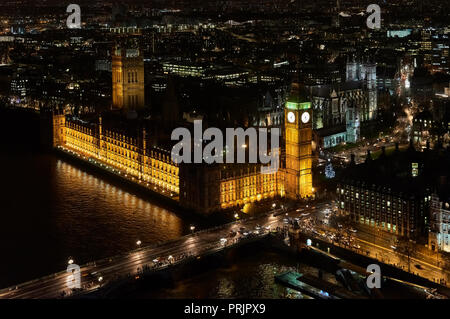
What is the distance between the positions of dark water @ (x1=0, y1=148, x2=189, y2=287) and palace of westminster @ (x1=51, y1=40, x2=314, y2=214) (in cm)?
185

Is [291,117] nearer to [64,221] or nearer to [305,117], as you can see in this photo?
[305,117]

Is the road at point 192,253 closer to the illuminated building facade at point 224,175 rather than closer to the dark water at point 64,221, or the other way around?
the dark water at point 64,221

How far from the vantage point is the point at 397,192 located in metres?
37.4

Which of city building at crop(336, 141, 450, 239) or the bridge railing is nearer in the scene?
the bridge railing

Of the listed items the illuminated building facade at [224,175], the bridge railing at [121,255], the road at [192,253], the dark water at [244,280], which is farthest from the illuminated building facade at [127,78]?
the dark water at [244,280]

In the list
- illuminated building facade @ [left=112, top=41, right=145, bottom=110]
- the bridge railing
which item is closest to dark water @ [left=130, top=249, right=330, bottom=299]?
the bridge railing

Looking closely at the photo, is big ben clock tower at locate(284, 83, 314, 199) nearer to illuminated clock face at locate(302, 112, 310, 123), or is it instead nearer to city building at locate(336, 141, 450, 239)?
illuminated clock face at locate(302, 112, 310, 123)

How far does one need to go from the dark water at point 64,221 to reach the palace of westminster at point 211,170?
6.08ft

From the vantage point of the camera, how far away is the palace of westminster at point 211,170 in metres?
41.2

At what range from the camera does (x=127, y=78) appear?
63031mm

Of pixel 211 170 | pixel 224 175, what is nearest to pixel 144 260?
pixel 211 170

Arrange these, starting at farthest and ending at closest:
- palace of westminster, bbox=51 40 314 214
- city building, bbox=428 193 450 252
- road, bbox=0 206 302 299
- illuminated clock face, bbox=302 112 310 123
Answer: illuminated clock face, bbox=302 112 310 123, palace of westminster, bbox=51 40 314 214, city building, bbox=428 193 450 252, road, bbox=0 206 302 299

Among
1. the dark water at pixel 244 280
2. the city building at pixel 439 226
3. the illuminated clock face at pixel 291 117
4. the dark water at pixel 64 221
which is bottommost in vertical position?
the dark water at pixel 244 280

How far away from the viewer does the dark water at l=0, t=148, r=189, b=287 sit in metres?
36.2
